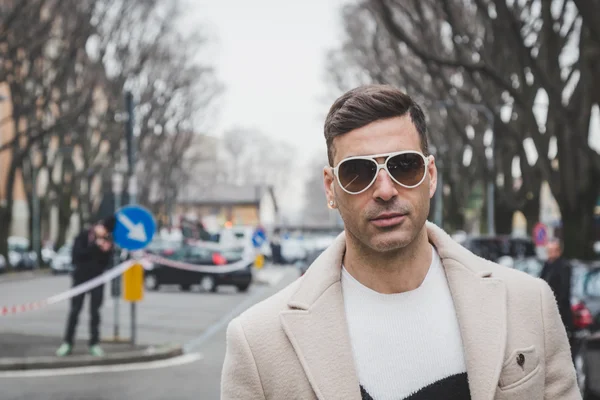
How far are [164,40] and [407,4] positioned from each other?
19.0 meters

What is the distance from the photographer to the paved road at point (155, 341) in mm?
10719

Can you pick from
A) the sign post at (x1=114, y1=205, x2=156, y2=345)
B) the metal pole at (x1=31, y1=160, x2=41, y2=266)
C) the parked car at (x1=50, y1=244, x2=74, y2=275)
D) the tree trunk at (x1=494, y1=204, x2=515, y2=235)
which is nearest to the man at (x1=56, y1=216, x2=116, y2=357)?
the sign post at (x1=114, y1=205, x2=156, y2=345)

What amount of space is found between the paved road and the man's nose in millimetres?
8137

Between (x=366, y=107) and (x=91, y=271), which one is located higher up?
(x=366, y=107)

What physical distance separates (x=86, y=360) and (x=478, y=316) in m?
11.1

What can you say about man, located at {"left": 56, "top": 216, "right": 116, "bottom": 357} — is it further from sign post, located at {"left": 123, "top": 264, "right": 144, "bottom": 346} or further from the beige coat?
the beige coat

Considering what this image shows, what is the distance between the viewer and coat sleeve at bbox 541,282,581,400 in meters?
2.47

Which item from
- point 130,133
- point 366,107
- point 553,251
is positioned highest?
point 130,133

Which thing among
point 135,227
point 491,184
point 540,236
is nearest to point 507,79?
point 540,236

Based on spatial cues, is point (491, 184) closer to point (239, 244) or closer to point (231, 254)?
point (231, 254)

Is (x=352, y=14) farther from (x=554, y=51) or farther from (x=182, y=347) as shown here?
(x=182, y=347)

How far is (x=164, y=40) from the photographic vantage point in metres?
40.7

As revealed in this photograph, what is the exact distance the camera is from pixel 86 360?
1305 cm

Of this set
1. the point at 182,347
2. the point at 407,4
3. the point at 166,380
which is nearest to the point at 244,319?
the point at 166,380
